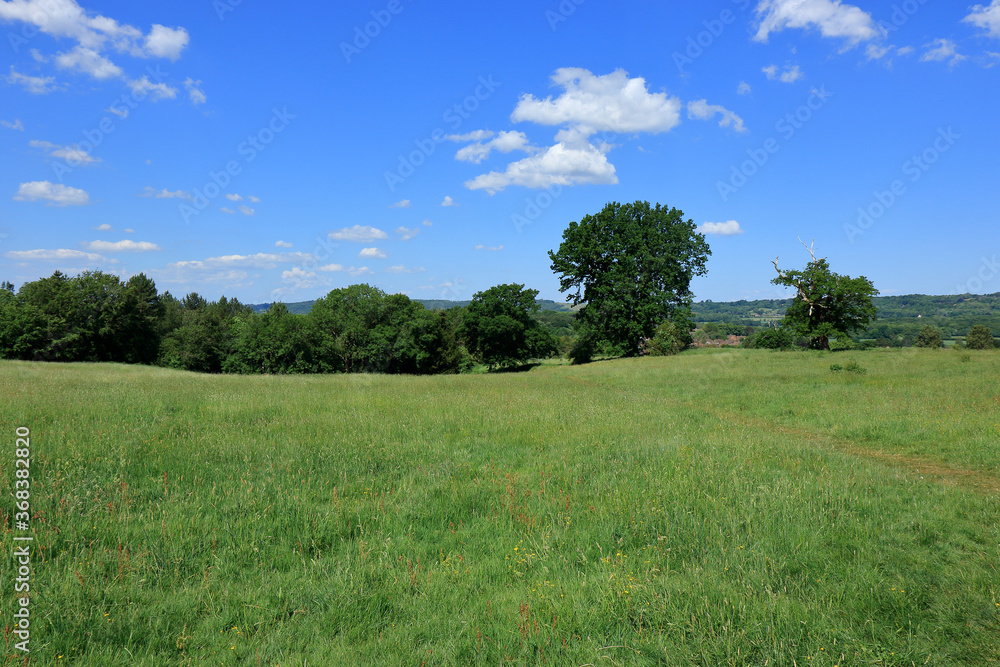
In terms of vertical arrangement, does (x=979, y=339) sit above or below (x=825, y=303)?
below

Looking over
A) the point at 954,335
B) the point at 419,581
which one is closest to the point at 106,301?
the point at 419,581

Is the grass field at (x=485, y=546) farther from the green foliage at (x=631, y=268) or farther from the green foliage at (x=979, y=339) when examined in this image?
the green foliage at (x=979, y=339)

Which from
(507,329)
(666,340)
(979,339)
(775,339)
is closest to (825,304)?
(775,339)

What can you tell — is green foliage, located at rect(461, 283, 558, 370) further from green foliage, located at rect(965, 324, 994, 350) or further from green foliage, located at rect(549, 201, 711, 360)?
green foliage, located at rect(965, 324, 994, 350)

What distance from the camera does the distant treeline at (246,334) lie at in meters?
47.4

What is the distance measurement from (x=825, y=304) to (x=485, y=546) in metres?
43.5

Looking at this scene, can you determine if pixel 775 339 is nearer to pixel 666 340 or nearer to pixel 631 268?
pixel 666 340

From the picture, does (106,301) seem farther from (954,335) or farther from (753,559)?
(954,335)

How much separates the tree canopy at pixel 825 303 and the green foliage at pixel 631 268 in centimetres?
806

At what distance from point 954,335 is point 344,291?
128265 millimetres

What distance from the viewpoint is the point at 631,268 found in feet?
139

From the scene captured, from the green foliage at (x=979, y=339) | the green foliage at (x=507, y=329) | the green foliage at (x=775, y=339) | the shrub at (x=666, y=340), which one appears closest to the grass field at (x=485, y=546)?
the shrub at (x=666, y=340)

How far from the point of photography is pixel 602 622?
3.63m

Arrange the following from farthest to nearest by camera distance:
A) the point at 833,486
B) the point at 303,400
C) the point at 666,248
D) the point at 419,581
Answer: the point at 666,248
the point at 303,400
the point at 833,486
the point at 419,581
